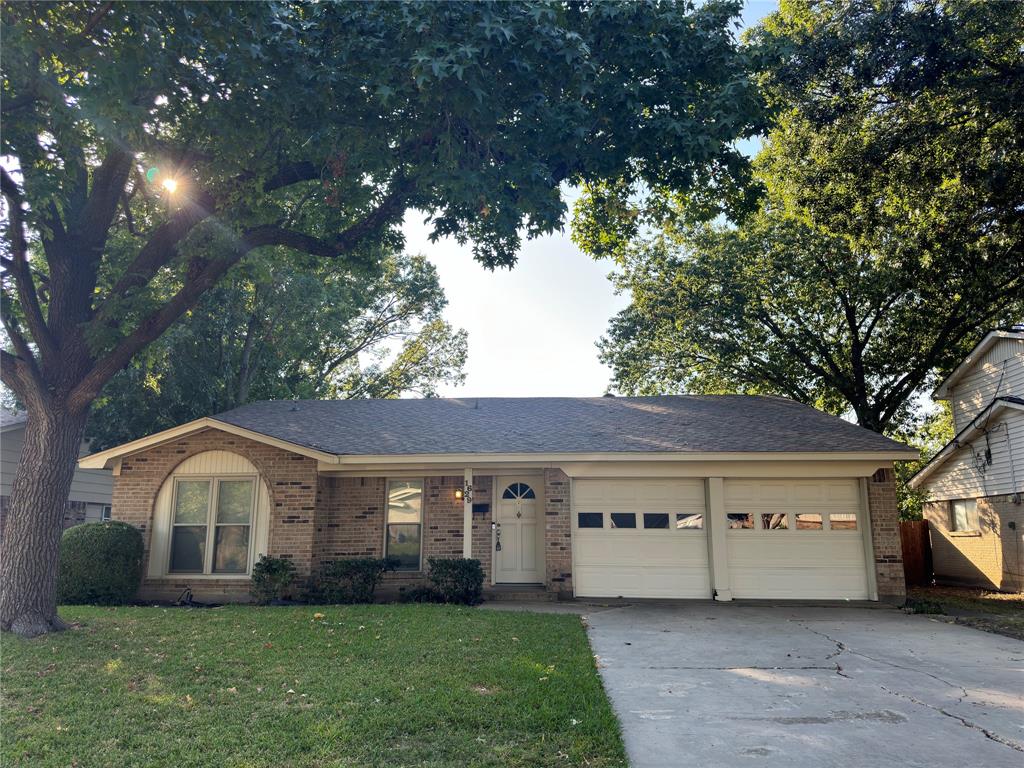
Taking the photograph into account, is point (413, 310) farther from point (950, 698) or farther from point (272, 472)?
point (950, 698)

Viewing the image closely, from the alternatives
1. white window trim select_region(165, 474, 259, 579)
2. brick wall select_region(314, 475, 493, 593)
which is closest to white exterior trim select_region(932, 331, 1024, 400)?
brick wall select_region(314, 475, 493, 593)

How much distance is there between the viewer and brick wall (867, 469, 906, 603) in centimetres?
1192

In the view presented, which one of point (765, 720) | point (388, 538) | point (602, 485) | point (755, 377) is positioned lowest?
point (765, 720)

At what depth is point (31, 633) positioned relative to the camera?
7.95m

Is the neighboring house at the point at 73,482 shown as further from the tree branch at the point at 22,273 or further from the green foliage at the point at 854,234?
the green foliage at the point at 854,234

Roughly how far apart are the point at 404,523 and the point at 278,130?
24.7 feet

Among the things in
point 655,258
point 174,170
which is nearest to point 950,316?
point 655,258

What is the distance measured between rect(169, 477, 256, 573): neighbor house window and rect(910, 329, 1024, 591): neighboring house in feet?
51.6

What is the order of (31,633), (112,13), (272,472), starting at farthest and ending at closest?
(272,472) → (31,633) → (112,13)

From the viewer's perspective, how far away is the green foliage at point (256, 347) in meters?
18.9

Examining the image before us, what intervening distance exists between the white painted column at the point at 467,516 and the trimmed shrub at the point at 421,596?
2.86 ft

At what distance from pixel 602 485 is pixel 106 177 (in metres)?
9.33

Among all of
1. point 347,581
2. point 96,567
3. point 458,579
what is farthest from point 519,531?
point 96,567

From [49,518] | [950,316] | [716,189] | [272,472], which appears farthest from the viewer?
[950,316]
